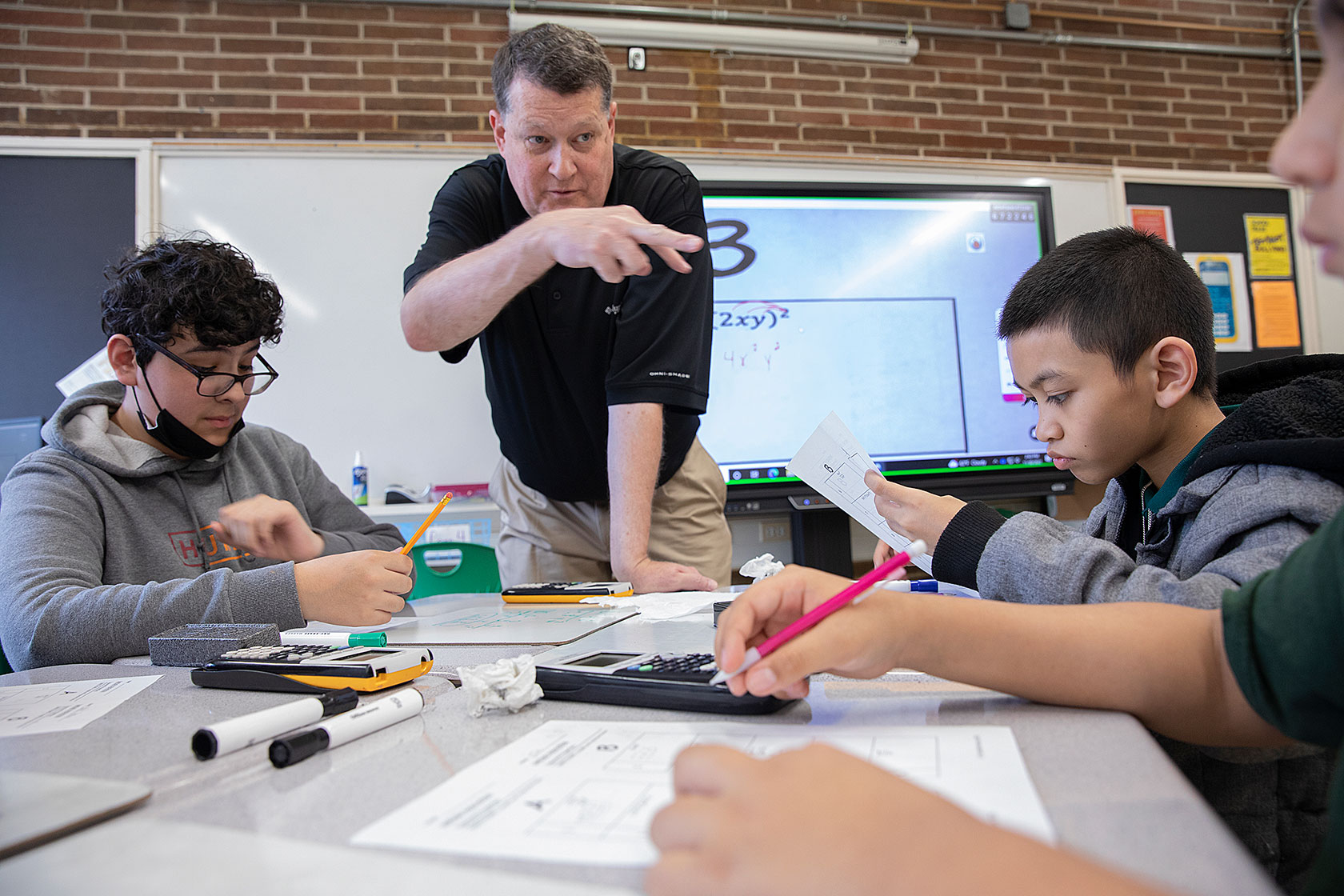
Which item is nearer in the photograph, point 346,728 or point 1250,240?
point 346,728

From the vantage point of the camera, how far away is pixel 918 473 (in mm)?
3195

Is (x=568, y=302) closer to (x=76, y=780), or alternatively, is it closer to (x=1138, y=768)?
(x=76, y=780)

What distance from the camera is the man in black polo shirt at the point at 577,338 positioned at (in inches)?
61.8

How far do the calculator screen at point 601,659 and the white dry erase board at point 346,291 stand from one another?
7.84 feet

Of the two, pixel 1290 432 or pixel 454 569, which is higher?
pixel 1290 432

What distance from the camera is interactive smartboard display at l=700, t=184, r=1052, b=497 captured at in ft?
10.4

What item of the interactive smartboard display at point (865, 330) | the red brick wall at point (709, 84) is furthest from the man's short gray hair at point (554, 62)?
the red brick wall at point (709, 84)

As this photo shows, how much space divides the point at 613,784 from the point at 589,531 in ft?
4.45

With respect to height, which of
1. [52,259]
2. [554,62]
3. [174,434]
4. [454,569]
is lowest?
[454,569]

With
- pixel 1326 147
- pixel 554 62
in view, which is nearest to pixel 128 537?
pixel 554 62

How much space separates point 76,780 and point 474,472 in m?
2.63

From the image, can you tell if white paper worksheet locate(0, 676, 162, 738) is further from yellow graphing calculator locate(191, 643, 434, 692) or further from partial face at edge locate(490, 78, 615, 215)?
partial face at edge locate(490, 78, 615, 215)

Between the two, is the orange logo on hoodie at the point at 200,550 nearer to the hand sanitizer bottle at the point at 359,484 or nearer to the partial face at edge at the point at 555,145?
the partial face at edge at the point at 555,145

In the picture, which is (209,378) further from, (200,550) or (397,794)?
(397,794)
